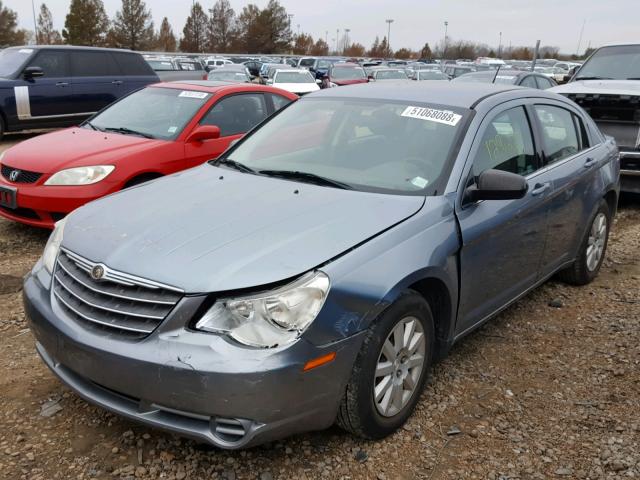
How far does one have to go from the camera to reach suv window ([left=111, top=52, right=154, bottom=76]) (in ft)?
38.7

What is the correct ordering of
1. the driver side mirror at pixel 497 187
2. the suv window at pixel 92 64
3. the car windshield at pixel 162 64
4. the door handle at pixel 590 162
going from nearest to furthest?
the driver side mirror at pixel 497 187 < the door handle at pixel 590 162 < the suv window at pixel 92 64 < the car windshield at pixel 162 64

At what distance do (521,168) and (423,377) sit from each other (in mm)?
1534

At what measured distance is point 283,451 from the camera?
2.75m

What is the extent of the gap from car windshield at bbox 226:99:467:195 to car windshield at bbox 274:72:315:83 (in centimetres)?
1541

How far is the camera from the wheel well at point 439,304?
9.65 ft

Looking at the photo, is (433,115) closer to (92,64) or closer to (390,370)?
(390,370)

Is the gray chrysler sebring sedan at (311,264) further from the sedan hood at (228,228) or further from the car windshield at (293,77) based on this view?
the car windshield at (293,77)

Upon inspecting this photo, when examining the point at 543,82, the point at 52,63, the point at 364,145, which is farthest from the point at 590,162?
the point at 52,63

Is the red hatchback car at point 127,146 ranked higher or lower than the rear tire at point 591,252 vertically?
higher

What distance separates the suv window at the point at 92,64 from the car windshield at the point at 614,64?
8.42m

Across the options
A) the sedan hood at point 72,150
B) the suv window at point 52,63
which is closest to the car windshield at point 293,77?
the suv window at point 52,63

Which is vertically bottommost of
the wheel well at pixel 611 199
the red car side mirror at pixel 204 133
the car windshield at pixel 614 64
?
the wheel well at pixel 611 199

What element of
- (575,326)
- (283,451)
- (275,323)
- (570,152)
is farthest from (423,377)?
(570,152)

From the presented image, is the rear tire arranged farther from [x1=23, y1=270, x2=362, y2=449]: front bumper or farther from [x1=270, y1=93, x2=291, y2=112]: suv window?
[x1=270, y1=93, x2=291, y2=112]: suv window
